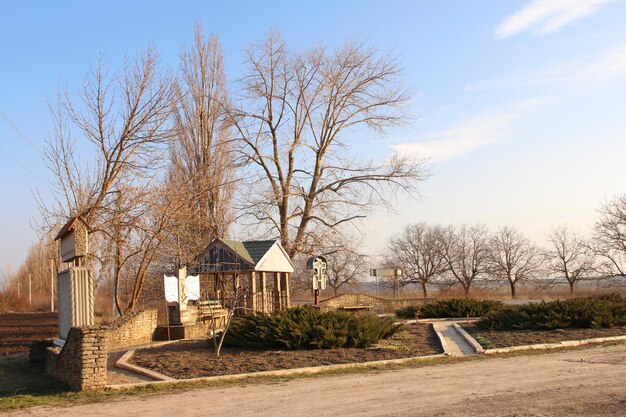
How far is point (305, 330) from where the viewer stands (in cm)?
1595

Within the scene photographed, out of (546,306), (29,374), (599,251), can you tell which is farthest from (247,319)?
(599,251)

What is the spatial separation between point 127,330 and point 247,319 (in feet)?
12.8

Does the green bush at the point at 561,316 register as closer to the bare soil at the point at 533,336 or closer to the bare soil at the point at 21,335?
the bare soil at the point at 533,336

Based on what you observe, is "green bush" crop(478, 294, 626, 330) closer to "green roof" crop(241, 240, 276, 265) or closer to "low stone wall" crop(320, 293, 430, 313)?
"green roof" crop(241, 240, 276, 265)

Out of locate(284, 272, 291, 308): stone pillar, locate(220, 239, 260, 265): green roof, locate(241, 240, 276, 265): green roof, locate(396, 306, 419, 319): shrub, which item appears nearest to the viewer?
locate(220, 239, 260, 265): green roof

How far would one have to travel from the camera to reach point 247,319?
17.0 m

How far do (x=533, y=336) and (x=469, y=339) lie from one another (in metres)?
1.84

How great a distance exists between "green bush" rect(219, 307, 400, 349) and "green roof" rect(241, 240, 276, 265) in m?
6.86

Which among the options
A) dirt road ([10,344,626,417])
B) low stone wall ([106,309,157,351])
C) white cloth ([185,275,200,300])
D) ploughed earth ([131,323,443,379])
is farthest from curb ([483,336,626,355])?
low stone wall ([106,309,157,351])

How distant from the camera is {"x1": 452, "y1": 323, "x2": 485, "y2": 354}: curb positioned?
1583 centimetres

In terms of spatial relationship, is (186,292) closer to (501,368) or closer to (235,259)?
(235,259)

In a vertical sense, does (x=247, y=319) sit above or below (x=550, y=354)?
above

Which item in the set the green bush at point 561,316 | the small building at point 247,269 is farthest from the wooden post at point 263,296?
the green bush at point 561,316

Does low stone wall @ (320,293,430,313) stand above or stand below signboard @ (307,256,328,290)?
below
